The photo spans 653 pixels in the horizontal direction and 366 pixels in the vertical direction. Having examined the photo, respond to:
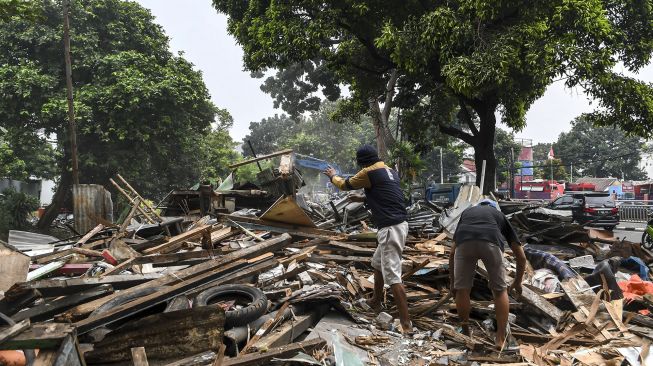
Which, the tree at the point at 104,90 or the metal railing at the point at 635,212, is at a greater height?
the tree at the point at 104,90

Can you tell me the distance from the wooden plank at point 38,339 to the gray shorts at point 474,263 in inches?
126

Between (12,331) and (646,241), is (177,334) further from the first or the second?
(646,241)

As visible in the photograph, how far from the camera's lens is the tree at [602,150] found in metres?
49.8

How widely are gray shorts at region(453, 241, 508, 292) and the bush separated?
1914cm

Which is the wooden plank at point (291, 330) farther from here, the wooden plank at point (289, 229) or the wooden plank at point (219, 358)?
the wooden plank at point (289, 229)

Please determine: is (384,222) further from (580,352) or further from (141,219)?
(141,219)

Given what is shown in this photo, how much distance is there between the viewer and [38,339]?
2.38 meters

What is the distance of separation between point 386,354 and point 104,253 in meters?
4.89

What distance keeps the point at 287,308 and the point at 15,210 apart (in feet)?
63.9

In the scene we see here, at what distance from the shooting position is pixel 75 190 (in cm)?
1176

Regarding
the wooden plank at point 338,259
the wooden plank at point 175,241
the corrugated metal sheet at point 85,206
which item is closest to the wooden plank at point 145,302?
the wooden plank at point 338,259

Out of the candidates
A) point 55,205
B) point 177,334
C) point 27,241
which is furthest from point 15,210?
point 177,334

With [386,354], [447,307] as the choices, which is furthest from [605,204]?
[386,354]

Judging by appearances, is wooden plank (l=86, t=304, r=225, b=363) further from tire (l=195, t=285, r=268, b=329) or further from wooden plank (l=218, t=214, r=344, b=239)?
wooden plank (l=218, t=214, r=344, b=239)
